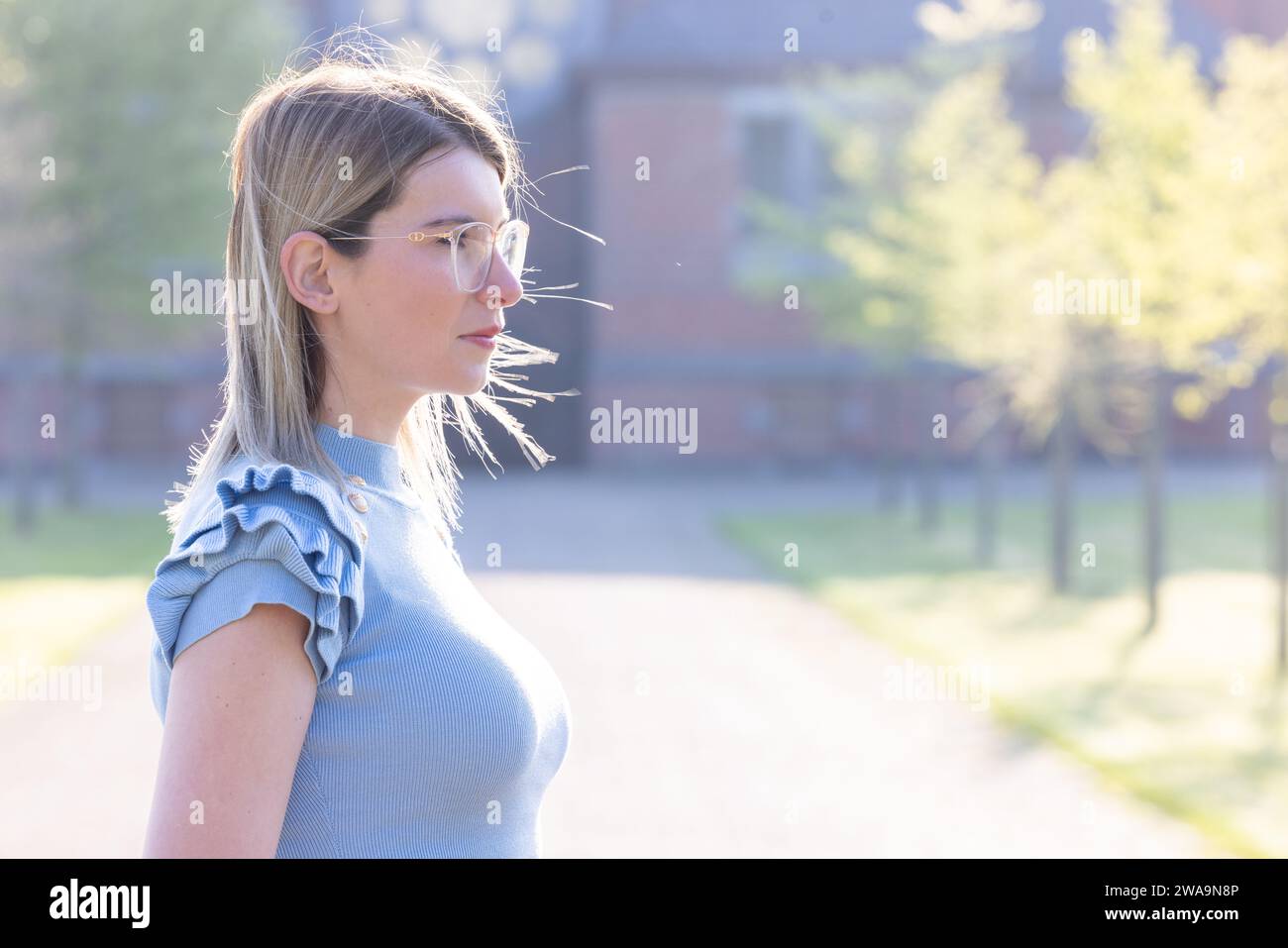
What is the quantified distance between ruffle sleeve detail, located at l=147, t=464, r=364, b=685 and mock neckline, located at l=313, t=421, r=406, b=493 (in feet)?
0.78

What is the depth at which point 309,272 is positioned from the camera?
1.90 meters

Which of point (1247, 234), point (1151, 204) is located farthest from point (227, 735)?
point (1151, 204)

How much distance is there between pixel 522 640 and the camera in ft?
6.77

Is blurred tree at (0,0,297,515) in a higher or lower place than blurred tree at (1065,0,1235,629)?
higher

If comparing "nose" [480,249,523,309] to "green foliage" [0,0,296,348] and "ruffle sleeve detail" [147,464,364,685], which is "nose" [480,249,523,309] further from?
"green foliage" [0,0,296,348]

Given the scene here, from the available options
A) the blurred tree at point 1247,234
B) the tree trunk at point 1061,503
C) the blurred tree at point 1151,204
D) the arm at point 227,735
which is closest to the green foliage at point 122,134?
the tree trunk at point 1061,503

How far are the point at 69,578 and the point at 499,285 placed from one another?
15.4m

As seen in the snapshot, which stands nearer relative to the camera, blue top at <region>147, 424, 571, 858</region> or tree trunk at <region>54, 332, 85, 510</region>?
blue top at <region>147, 424, 571, 858</region>

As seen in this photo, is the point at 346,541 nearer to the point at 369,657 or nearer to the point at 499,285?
the point at 369,657

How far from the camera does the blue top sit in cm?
163

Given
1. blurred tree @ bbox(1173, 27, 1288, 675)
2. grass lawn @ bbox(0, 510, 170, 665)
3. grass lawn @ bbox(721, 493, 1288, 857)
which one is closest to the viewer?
grass lawn @ bbox(721, 493, 1288, 857)

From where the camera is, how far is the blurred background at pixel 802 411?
822 centimetres

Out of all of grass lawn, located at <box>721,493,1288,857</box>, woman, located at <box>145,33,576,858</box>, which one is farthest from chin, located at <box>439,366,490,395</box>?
grass lawn, located at <box>721,493,1288,857</box>
